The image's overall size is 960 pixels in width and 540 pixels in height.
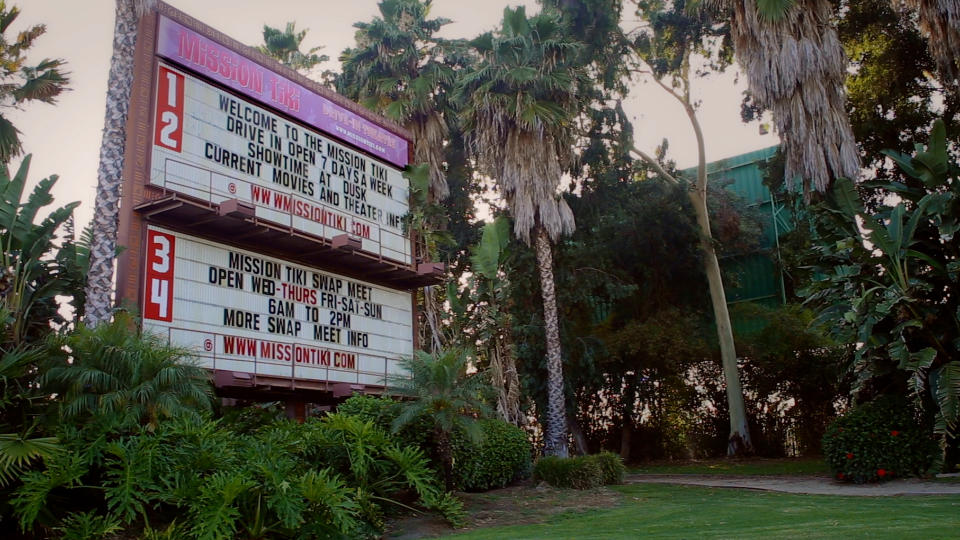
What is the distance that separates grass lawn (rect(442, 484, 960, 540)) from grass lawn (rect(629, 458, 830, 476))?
7767 millimetres

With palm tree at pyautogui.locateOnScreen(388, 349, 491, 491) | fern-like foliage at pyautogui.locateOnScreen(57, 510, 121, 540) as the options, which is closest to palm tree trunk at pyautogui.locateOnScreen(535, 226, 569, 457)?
palm tree at pyautogui.locateOnScreen(388, 349, 491, 491)

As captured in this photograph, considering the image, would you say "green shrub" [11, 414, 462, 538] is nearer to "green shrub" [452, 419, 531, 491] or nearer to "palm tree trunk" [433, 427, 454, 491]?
"palm tree trunk" [433, 427, 454, 491]

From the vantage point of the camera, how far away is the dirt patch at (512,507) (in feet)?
51.1

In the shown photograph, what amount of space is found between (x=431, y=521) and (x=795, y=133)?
1461cm

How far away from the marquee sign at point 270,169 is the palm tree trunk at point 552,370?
4615 mm

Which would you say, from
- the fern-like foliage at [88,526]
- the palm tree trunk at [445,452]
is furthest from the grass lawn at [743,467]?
the fern-like foliage at [88,526]

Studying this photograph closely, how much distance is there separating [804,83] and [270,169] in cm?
1440

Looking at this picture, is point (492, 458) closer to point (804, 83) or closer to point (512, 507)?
point (512, 507)

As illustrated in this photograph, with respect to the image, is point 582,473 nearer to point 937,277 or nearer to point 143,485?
point 937,277

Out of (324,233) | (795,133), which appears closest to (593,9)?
(795,133)

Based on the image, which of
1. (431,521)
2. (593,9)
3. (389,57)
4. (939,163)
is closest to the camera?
(431,521)

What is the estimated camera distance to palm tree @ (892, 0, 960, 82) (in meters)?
21.2

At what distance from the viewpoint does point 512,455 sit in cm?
2245

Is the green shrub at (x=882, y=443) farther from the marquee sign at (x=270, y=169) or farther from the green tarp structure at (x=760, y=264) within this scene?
the green tarp structure at (x=760, y=264)
